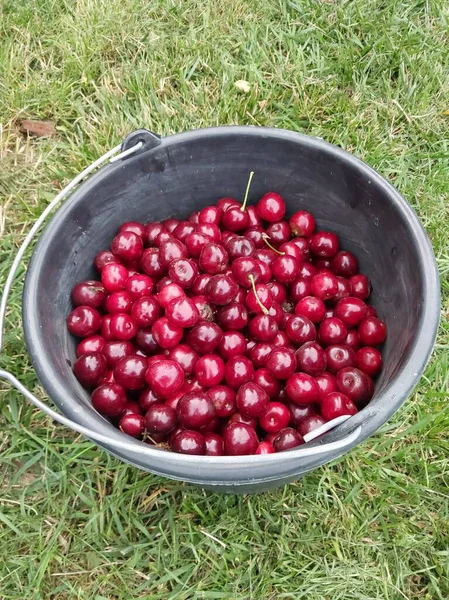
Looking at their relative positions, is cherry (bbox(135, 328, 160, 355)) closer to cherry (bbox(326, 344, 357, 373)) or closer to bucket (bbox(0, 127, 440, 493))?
bucket (bbox(0, 127, 440, 493))

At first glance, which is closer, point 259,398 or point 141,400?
point 259,398

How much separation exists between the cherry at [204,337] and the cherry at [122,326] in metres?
0.23

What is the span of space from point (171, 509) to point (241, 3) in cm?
304

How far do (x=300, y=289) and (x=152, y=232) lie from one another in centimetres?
63

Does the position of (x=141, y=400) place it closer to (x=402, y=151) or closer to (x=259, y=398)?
(x=259, y=398)

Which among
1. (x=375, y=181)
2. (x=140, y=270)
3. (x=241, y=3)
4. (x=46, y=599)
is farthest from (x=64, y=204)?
(x=241, y=3)

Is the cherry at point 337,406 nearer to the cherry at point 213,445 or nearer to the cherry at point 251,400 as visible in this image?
the cherry at point 251,400

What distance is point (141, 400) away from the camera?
2.08 meters

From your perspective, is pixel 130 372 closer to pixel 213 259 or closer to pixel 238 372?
pixel 238 372

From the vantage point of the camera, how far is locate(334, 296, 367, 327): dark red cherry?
7.27ft

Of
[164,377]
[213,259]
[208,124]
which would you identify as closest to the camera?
[164,377]

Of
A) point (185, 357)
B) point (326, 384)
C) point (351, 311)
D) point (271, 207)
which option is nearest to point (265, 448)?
point (326, 384)

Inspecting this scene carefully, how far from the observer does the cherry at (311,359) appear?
203cm

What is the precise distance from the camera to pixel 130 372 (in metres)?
2.02
